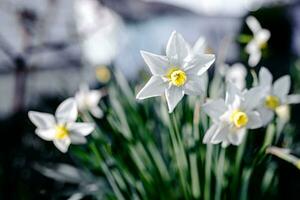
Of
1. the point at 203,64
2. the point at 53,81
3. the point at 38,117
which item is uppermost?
the point at 203,64

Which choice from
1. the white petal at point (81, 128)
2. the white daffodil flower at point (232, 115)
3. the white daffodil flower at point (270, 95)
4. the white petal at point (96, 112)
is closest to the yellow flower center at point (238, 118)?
the white daffodil flower at point (232, 115)

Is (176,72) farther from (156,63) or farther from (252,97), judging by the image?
(252,97)

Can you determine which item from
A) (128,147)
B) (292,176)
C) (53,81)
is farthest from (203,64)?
(53,81)

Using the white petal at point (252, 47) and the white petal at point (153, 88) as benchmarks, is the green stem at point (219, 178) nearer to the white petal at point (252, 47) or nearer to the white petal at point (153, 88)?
the white petal at point (153, 88)

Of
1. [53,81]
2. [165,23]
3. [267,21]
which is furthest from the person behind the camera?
[165,23]

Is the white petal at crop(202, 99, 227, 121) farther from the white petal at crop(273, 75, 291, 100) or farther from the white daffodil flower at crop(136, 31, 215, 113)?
the white petal at crop(273, 75, 291, 100)

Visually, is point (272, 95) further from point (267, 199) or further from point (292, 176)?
point (292, 176)

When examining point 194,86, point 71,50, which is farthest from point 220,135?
point 71,50
